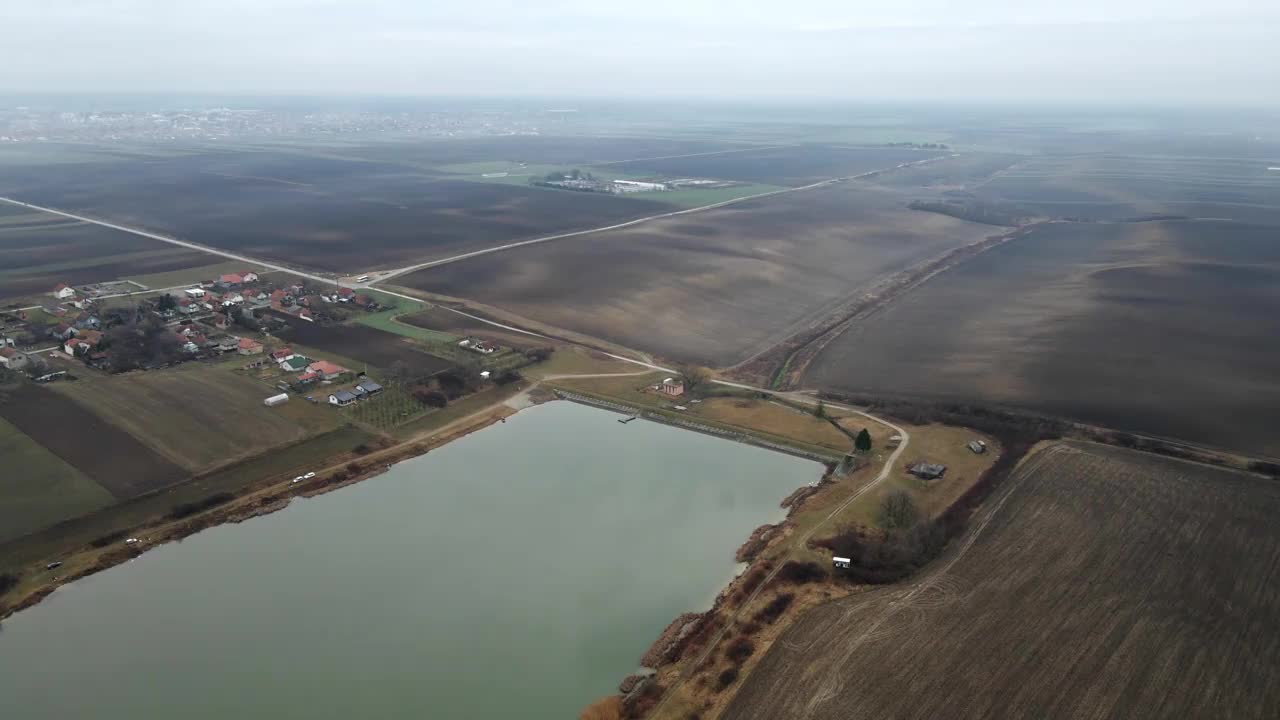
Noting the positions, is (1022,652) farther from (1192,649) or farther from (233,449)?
(233,449)

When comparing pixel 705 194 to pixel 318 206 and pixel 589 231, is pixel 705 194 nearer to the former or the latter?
pixel 589 231

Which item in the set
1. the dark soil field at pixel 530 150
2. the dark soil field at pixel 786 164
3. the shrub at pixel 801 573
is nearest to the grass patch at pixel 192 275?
the shrub at pixel 801 573

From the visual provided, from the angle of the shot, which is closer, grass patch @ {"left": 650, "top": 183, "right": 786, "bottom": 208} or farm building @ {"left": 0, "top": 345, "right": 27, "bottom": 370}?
farm building @ {"left": 0, "top": 345, "right": 27, "bottom": 370}

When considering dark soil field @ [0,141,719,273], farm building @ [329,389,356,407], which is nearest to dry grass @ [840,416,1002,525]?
farm building @ [329,389,356,407]

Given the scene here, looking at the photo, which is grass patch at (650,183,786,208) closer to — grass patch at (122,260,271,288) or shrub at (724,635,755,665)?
grass patch at (122,260,271,288)

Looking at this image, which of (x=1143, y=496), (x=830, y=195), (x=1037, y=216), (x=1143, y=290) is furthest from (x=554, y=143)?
(x=1143, y=496)

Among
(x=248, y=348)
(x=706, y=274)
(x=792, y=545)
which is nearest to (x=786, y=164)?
(x=706, y=274)

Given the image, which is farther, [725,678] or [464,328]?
[464,328]
